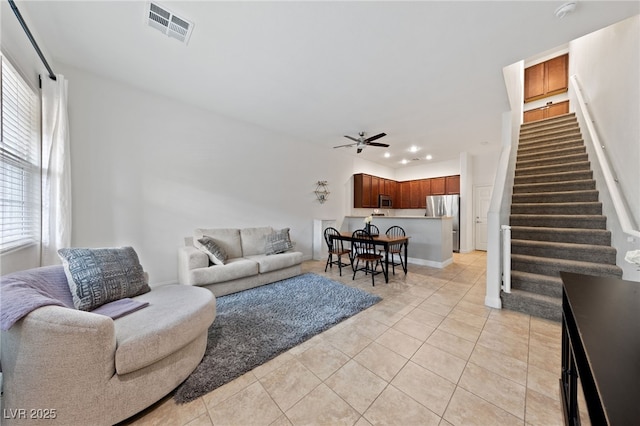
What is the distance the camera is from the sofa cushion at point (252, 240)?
3.88 m

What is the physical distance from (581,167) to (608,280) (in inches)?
143

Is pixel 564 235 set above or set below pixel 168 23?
below

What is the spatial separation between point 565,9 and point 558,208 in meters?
2.58

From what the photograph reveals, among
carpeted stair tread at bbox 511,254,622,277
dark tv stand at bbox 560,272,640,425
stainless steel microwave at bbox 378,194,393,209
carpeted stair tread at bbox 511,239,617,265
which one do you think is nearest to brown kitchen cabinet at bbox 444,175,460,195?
stainless steel microwave at bbox 378,194,393,209

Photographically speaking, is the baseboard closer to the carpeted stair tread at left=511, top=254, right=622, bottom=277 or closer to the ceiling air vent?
the carpeted stair tread at left=511, top=254, right=622, bottom=277

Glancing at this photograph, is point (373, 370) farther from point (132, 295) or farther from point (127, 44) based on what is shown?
point (127, 44)

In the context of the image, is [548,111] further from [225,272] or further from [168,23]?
[225,272]

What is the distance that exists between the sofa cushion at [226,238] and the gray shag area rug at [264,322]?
0.81m

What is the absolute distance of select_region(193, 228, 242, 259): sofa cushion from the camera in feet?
11.5

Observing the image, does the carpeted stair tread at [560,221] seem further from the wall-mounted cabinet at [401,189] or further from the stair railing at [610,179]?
the wall-mounted cabinet at [401,189]

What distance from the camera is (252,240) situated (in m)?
3.97

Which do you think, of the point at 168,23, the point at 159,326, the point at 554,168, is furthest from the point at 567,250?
the point at 168,23

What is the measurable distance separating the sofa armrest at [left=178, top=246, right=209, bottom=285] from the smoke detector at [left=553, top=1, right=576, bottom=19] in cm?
444

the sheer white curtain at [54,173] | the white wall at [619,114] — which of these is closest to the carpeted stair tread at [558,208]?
the white wall at [619,114]
